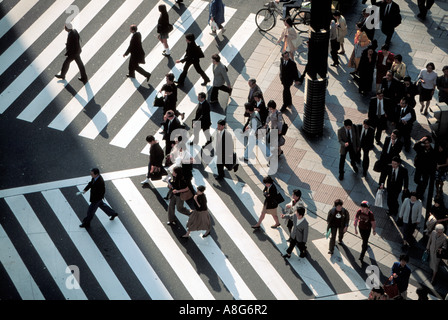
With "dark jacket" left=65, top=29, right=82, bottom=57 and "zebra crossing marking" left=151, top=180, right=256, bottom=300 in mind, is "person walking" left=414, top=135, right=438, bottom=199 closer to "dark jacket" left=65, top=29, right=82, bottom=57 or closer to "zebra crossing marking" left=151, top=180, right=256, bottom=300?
"zebra crossing marking" left=151, top=180, right=256, bottom=300

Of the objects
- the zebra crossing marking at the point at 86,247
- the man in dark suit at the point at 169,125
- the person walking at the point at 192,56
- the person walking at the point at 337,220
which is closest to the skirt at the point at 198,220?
the zebra crossing marking at the point at 86,247

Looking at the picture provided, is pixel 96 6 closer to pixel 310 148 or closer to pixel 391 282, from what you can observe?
pixel 310 148

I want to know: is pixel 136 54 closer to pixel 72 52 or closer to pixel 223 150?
pixel 72 52

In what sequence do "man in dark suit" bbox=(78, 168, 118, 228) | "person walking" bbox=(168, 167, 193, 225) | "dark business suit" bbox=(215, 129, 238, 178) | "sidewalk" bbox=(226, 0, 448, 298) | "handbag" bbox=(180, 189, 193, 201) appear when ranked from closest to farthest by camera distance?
"man in dark suit" bbox=(78, 168, 118, 228), "person walking" bbox=(168, 167, 193, 225), "handbag" bbox=(180, 189, 193, 201), "sidewalk" bbox=(226, 0, 448, 298), "dark business suit" bbox=(215, 129, 238, 178)

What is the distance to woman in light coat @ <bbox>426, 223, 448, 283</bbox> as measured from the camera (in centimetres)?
1661

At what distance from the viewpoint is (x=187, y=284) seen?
1702 cm

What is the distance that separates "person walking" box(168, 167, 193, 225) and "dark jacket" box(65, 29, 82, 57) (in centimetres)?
666

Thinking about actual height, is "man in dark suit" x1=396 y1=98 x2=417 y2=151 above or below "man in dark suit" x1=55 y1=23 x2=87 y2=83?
above

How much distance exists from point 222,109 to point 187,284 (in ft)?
22.7

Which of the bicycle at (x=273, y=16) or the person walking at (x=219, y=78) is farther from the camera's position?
the bicycle at (x=273, y=16)

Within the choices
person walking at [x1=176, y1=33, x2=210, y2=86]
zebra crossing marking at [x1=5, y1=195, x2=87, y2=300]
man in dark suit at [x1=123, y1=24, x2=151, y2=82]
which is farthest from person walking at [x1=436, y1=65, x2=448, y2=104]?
zebra crossing marking at [x1=5, y1=195, x2=87, y2=300]

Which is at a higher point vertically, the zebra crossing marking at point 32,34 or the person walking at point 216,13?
the person walking at point 216,13

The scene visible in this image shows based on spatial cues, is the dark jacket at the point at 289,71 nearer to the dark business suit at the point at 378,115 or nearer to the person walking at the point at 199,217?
the dark business suit at the point at 378,115

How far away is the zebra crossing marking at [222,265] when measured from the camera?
1681 centimetres
